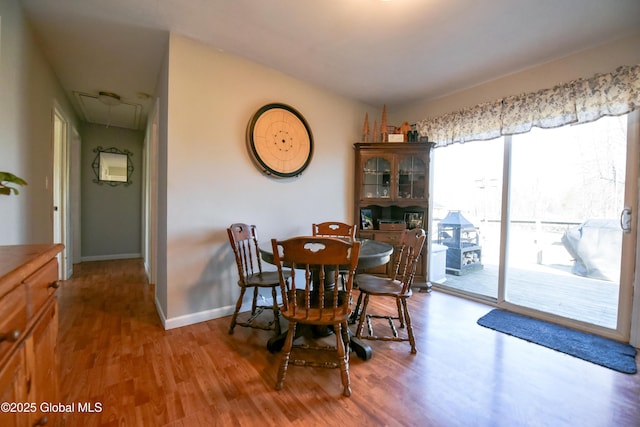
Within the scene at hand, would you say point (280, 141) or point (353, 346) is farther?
point (280, 141)

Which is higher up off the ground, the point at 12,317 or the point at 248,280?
the point at 12,317

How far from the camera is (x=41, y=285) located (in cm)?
90

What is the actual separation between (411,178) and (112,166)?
5064mm

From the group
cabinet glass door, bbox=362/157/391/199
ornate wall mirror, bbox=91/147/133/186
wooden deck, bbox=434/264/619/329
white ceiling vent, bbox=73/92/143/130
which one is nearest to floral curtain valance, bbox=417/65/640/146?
cabinet glass door, bbox=362/157/391/199

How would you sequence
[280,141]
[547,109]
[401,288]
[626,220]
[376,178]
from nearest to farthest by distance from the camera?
[401,288], [626,220], [547,109], [280,141], [376,178]

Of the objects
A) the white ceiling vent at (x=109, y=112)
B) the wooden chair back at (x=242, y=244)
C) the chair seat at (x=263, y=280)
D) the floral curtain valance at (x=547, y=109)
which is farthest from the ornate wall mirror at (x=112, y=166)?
the floral curtain valance at (x=547, y=109)

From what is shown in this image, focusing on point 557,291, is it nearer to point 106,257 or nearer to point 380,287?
point 380,287

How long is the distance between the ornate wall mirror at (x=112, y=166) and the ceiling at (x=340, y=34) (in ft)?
6.94

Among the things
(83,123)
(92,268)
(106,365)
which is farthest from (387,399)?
(83,123)

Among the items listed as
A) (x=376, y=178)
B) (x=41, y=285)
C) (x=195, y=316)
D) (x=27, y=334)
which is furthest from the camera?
(x=376, y=178)

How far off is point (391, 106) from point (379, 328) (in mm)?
2941

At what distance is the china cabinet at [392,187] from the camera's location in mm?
3375

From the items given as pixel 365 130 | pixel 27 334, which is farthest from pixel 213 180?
pixel 365 130

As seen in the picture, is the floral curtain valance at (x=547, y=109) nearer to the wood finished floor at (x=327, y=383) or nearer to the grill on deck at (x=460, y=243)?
the grill on deck at (x=460, y=243)
